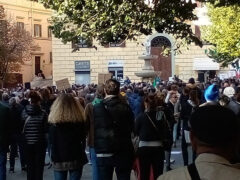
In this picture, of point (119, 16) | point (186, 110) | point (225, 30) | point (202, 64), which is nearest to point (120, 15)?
point (119, 16)

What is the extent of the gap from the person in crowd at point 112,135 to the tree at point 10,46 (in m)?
39.3

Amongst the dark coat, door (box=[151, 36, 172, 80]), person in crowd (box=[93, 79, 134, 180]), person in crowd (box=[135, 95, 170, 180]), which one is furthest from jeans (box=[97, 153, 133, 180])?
door (box=[151, 36, 172, 80])

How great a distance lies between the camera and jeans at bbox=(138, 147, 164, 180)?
7.78 meters

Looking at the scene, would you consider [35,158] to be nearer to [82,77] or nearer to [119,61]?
[119,61]

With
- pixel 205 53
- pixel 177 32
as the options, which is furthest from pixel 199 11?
pixel 177 32

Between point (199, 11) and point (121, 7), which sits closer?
point (121, 7)

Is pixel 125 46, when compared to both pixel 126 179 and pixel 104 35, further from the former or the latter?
pixel 126 179

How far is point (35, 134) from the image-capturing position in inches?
344

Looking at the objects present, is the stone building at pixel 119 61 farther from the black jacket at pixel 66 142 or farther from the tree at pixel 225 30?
the black jacket at pixel 66 142

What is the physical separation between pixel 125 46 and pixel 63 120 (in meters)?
38.7

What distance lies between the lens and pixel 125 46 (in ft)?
150

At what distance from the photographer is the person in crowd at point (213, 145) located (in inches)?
103

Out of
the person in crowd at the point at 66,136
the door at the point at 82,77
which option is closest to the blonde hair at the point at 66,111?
the person in crowd at the point at 66,136

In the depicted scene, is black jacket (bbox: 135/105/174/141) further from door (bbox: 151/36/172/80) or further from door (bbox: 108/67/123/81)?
door (bbox: 151/36/172/80)
